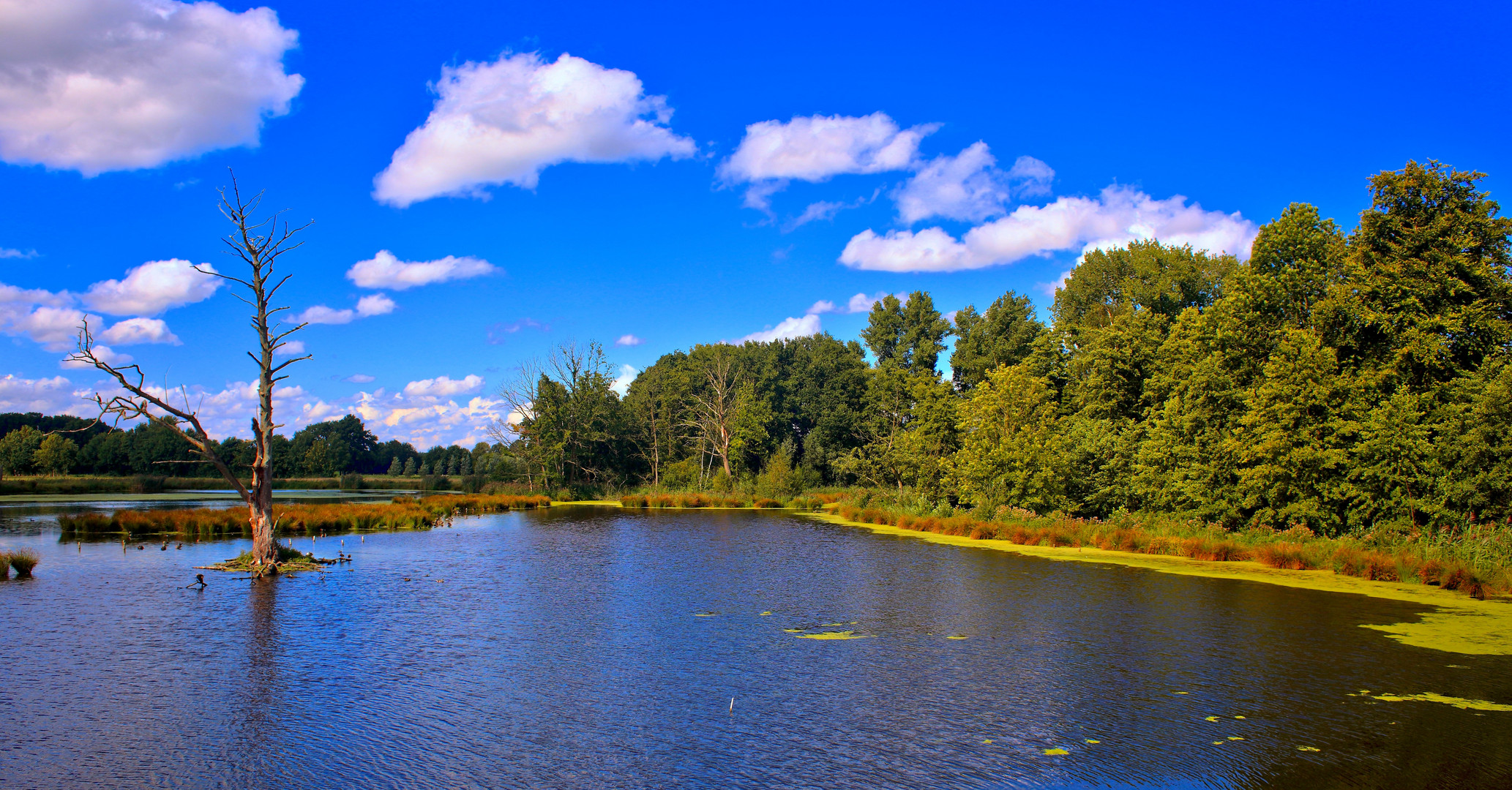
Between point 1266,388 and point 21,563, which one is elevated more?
point 1266,388

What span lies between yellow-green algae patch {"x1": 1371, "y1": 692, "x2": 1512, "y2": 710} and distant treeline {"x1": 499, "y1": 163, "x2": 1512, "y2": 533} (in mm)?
14428

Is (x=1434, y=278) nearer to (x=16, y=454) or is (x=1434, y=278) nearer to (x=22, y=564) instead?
(x=22, y=564)

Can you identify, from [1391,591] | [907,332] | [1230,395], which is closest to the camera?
[1391,591]

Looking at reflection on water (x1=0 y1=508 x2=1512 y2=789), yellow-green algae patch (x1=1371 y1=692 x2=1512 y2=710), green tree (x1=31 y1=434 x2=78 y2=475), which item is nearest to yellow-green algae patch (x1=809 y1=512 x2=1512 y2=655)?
reflection on water (x1=0 y1=508 x2=1512 y2=789)

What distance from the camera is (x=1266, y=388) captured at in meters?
24.5

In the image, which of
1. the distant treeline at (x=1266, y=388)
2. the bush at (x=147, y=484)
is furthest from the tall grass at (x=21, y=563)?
the bush at (x=147, y=484)

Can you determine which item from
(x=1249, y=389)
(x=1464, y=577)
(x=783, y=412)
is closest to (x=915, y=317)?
(x=783, y=412)

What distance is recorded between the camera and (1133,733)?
8.73m

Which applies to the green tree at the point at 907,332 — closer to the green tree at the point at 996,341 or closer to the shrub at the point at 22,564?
the green tree at the point at 996,341

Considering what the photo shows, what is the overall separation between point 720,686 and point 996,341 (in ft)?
165

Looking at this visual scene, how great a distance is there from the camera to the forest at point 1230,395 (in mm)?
22516

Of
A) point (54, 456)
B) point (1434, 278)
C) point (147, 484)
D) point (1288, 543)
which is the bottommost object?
point (147, 484)

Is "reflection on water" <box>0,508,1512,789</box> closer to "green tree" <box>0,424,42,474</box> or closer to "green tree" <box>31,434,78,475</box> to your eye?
"green tree" <box>31,434,78,475</box>

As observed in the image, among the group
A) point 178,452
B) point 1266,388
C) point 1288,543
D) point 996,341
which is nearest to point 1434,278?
point 1266,388
